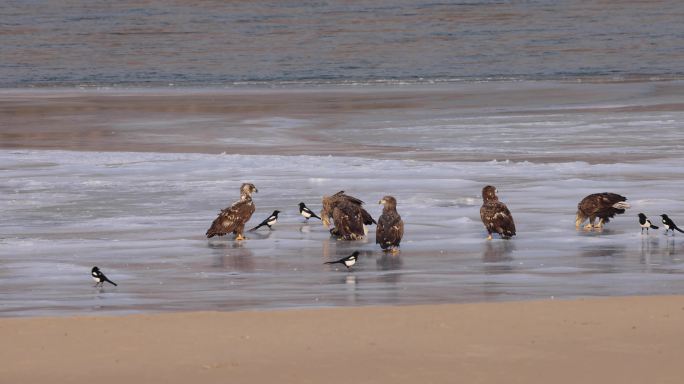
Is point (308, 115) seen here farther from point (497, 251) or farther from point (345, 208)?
point (497, 251)

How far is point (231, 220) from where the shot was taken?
1570 cm

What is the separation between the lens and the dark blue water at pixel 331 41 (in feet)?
174

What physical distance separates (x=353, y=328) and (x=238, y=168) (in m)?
12.2

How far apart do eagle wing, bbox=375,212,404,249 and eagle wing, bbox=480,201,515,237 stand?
114 cm

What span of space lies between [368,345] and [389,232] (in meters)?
4.61

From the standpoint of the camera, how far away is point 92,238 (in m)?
15.9

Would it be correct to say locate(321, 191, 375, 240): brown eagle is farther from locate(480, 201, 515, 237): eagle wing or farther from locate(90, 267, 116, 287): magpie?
locate(90, 267, 116, 287): magpie

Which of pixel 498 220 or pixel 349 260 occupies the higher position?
pixel 498 220

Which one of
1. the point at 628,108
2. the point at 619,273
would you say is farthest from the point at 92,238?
the point at 628,108

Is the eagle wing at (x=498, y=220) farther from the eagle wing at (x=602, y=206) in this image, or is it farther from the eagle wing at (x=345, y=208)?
the eagle wing at (x=345, y=208)

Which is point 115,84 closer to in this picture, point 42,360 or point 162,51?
point 162,51

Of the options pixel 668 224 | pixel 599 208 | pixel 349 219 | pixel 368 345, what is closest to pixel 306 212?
pixel 349 219

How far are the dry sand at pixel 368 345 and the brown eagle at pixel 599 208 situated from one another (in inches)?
176

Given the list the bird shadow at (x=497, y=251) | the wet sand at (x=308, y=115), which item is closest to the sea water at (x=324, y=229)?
the bird shadow at (x=497, y=251)
